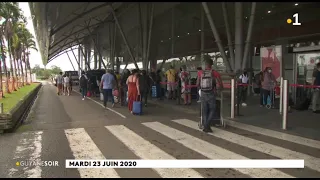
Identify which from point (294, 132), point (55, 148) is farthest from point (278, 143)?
point (55, 148)

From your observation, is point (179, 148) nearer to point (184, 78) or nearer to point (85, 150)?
point (85, 150)

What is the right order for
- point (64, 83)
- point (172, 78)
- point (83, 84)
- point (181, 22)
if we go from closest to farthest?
point (172, 78) < point (83, 84) < point (181, 22) < point (64, 83)

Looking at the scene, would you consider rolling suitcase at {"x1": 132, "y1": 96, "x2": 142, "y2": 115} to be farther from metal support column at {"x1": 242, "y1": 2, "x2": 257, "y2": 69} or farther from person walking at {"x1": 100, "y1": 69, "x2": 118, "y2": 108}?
metal support column at {"x1": 242, "y1": 2, "x2": 257, "y2": 69}

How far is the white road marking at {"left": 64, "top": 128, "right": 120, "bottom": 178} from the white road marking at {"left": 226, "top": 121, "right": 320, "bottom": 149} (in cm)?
431

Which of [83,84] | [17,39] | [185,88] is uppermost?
[17,39]

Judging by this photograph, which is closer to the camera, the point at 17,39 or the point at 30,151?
the point at 30,151

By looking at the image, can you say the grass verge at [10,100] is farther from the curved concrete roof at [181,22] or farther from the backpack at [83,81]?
the backpack at [83,81]

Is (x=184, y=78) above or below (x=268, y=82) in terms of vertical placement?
above

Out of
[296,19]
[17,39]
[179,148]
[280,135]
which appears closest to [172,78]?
[296,19]

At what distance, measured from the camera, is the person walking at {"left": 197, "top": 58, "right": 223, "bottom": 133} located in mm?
8562

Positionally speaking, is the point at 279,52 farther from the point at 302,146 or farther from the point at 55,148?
the point at 55,148

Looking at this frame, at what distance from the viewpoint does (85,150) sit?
6816 mm

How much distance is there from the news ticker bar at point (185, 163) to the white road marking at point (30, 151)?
587mm

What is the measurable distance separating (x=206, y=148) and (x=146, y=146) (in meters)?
1.29
